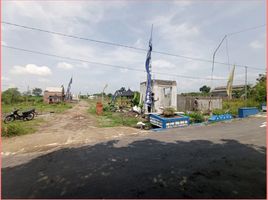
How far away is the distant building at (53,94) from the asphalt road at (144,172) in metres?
47.0

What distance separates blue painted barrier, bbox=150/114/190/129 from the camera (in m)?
11.3

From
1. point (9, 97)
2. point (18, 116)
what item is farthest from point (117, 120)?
point (9, 97)

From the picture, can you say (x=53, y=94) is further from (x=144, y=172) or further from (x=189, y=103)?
(x=144, y=172)

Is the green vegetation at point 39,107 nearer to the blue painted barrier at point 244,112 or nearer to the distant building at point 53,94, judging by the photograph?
the distant building at point 53,94

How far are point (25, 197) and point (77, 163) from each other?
189cm

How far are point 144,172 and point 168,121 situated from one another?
6.91 metres

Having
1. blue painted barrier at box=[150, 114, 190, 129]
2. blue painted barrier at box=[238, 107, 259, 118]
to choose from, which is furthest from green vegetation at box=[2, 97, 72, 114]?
blue painted barrier at box=[238, 107, 259, 118]

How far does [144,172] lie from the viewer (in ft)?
15.5

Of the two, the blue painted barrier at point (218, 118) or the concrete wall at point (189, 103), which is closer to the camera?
the blue painted barrier at point (218, 118)

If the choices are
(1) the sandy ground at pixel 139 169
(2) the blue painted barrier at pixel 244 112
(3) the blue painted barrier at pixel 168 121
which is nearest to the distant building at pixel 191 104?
(2) the blue painted barrier at pixel 244 112

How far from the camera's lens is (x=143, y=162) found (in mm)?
5469

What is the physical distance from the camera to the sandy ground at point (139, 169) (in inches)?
150

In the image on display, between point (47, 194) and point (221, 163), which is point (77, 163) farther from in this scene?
point (221, 163)

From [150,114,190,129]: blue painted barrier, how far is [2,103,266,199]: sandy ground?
3.29m
